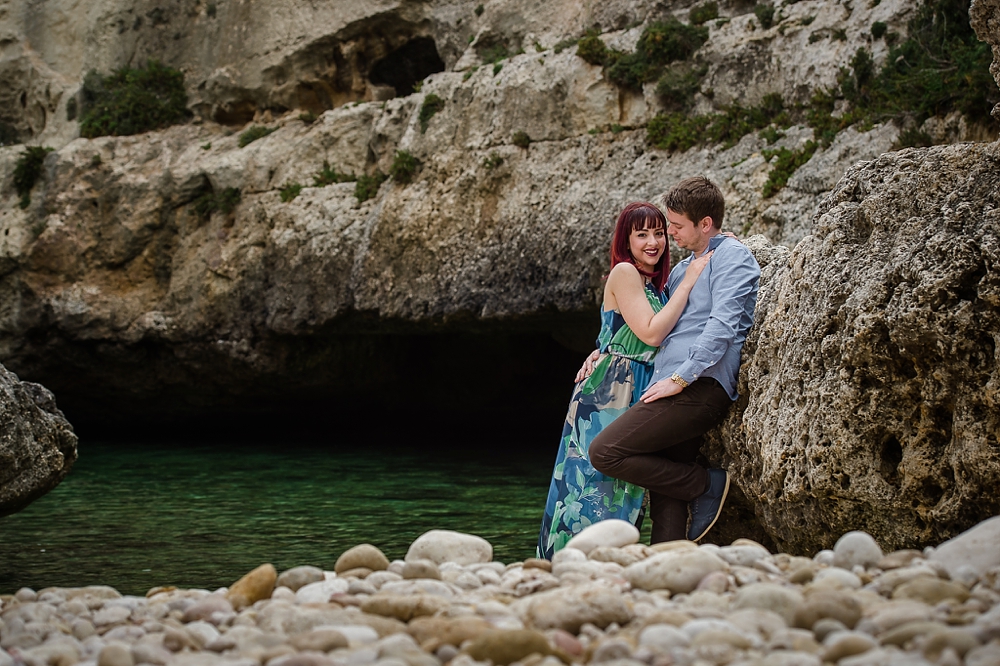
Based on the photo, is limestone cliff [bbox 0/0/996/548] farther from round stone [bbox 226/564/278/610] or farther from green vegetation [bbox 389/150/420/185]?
round stone [bbox 226/564/278/610]

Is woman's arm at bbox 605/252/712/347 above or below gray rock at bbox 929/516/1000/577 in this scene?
above

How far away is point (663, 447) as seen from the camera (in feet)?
16.0

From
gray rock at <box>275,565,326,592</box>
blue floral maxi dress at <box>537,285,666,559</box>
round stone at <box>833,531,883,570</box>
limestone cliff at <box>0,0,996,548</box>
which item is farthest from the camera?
limestone cliff at <box>0,0,996,548</box>

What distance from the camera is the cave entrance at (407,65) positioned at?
17.9 metres

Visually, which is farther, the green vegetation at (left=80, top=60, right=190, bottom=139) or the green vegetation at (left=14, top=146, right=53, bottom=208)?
the green vegetation at (left=80, top=60, right=190, bottom=139)

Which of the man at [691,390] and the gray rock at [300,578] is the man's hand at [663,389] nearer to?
the man at [691,390]

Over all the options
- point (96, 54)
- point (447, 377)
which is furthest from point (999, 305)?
point (96, 54)

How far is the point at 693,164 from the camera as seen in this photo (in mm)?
11797

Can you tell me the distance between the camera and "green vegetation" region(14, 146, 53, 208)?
56.8ft

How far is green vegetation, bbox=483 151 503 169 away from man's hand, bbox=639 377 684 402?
903 cm

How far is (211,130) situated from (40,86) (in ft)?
16.7

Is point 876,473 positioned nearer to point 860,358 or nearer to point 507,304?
point 860,358

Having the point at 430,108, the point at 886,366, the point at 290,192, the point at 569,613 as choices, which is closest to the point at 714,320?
the point at 886,366

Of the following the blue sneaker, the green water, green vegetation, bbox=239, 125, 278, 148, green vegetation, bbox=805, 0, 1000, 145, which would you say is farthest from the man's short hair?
green vegetation, bbox=239, 125, 278, 148
